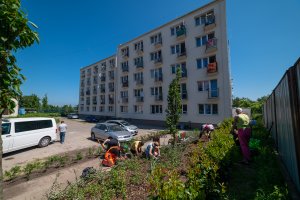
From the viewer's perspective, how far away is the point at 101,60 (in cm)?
4166

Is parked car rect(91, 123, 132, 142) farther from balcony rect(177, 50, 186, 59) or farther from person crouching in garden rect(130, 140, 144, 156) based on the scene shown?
balcony rect(177, 50, 186, 59)

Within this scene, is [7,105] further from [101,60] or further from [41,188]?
[101,60]

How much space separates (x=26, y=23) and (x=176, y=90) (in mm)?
7978

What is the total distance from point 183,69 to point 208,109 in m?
6.52

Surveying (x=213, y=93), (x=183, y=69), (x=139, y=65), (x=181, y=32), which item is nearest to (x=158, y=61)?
(x=139, y=65)

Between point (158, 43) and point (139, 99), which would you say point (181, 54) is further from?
point (139, 99)

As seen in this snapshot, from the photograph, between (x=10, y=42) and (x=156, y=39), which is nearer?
(x=10, y=42)

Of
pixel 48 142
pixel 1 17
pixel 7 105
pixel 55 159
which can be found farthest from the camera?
pixel 48 142

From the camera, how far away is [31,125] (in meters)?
10.9

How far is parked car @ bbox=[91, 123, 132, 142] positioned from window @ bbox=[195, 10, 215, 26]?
17.4 meters

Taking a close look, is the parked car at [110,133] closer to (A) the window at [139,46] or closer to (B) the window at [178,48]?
(B) the window at [178,48]

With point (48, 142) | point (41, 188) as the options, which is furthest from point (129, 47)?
point (41, 188)

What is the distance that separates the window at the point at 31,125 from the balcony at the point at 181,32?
1940cm

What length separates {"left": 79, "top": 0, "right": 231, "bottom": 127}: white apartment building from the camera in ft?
63.7
